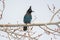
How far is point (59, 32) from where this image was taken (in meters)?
3.32

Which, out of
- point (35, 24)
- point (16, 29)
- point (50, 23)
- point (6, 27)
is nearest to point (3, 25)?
point (6, 27)

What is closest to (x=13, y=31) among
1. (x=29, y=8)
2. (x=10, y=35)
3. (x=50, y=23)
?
(x=10, y=35)

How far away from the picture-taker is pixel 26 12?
587 centimetres

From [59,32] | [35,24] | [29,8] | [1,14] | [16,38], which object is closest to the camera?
[59,32]

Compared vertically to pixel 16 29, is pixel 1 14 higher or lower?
higher

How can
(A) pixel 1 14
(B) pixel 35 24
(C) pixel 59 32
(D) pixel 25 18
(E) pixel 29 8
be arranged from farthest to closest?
(D) pixel 25 18
(E) pixel 29 8
(A) pixel 1 14
(B) pixel 35 24
(C) pixel 59 32

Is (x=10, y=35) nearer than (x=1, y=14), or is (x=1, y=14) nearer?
(x=10, y=35)

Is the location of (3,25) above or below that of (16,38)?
above

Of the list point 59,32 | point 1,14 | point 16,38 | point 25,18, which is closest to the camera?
point 59,32

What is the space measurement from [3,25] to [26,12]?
214cm

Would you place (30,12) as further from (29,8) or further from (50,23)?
(50,23)

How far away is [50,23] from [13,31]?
2.78ft

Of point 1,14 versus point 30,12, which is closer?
point 1,14

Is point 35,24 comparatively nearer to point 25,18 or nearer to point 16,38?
point 16,38
